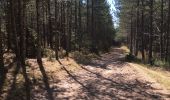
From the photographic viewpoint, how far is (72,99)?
Answer: 13570 mm

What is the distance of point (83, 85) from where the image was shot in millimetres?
16672

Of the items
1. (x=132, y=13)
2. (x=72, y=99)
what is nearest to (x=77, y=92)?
(x=72, y=99)

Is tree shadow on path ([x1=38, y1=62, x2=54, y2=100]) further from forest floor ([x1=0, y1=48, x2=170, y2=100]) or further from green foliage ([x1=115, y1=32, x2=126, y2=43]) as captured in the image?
green foliage ([x1=115, y1=32, x2=126, y2=43])

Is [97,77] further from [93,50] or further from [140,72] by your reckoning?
[93,50]

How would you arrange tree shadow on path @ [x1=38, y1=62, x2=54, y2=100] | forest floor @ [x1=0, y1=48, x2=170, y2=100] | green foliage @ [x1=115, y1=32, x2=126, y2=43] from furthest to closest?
green foliage @ [x1=115, y1=32, x2=126, y2=43] < tree shadow on path @ [x1=38, y1=62, x2=54, y2=100] < forest floor @ [x1=0, y1=48, x2=170, y2=100]

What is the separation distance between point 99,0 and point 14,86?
42.5 m

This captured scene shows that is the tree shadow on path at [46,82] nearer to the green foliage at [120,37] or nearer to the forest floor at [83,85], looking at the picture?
the forest floor at [83,85]

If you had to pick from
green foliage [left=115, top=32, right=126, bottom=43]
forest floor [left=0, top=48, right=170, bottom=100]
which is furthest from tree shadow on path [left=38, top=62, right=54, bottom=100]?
green foliage [left=115, top=32, right=126, bottom=43]

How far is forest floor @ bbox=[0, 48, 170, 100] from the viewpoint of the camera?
1390cm

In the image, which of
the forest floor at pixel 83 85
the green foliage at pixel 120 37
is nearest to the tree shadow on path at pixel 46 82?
the forest floor at pixel 83 85

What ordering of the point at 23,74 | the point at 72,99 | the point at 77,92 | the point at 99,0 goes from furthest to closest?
the point at 99,0 < the point at 23,74 < the point at 77,92 < the point at 72,99

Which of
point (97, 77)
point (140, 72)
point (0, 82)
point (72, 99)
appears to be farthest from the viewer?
point (140, 72)

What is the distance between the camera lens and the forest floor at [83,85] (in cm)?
1390

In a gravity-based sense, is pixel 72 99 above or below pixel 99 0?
below
